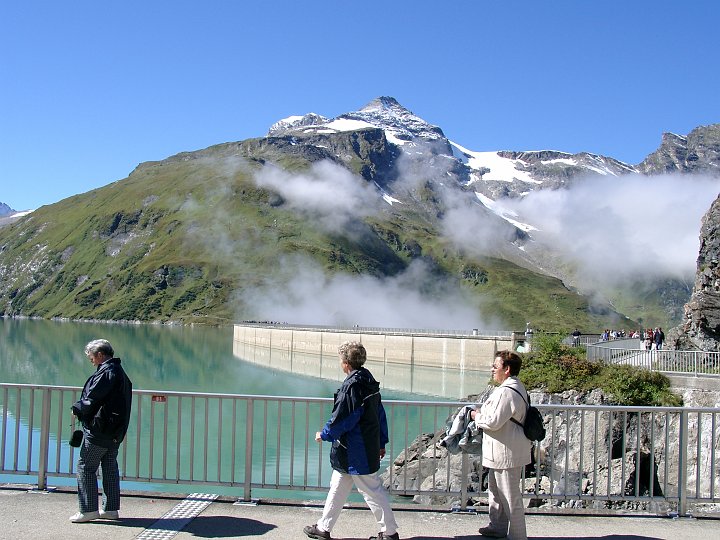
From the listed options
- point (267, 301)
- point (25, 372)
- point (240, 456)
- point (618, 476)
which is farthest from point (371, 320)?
point (618, 476)

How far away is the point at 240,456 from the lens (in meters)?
31.7

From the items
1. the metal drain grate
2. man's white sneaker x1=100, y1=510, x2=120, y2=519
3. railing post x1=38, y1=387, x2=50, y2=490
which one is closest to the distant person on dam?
the metal drain grate

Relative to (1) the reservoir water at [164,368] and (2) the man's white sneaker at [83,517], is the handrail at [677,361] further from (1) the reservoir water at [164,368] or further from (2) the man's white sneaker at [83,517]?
(2) the man's white sneaker at [83,517]

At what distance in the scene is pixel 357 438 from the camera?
807 cm

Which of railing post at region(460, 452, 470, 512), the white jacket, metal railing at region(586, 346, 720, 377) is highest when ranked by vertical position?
the white jacket

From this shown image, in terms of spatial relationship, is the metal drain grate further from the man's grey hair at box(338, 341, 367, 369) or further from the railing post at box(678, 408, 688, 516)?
the railing post at box(678, 408, 688, 516)

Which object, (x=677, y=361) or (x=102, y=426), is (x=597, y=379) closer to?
(x=677, y=361)

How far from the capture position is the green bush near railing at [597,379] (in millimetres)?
26797

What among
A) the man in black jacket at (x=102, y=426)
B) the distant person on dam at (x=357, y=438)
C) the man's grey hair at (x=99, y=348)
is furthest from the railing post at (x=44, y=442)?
the distant person on dam at (x=357, y=438)

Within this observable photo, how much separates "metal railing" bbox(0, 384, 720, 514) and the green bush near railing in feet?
3.43

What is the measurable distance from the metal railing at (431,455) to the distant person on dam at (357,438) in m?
1.25

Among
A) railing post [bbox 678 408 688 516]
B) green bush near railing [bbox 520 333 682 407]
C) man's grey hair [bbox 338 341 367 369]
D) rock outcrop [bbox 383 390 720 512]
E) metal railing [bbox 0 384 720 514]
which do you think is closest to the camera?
man's grey hair [bbox 338 341 367 369]

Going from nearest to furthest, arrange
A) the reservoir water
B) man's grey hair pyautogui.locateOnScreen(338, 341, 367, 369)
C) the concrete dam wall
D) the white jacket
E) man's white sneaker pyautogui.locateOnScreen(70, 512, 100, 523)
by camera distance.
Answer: the white jacket
man's grey hair pyautogui.locateOnScreen(338, 341, 367, 369)
man's white sneaker pyautogui.locateOnScreen(70, 512, 100, 523)
the reservoir water
the concrete dam wall

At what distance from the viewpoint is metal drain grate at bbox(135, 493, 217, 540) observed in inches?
337
